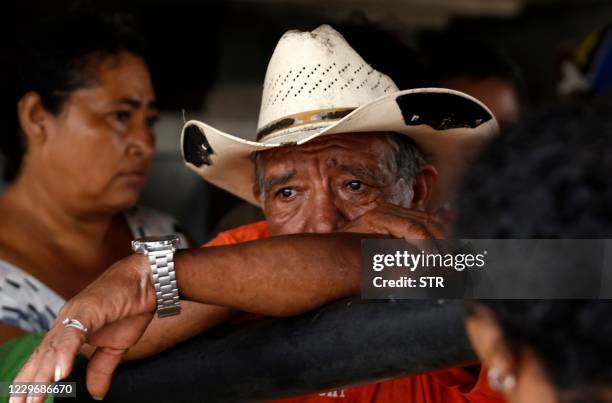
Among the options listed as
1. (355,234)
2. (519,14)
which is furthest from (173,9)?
(355,234)

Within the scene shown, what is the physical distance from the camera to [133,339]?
1.43 meters

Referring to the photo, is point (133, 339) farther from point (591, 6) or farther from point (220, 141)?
point (591, 6)

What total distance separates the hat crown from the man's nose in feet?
0.54

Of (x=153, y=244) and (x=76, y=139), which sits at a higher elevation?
(x=76, y=139)

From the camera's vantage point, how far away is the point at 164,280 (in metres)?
1.40

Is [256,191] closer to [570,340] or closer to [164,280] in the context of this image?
[164,280]

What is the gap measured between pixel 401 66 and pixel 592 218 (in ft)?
4.39

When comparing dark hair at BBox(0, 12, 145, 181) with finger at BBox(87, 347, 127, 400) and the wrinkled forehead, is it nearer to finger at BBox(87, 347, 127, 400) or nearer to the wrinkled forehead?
the wrinkled forehead

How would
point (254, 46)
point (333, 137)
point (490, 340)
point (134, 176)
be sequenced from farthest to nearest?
point (254, 46)
point (134, 176)
point (333, 137)
point (490, 340)

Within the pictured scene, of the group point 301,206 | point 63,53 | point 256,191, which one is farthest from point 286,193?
point 63,53

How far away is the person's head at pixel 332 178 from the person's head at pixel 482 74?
1.65m

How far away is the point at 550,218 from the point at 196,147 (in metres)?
1.42

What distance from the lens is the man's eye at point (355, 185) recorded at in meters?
1.94

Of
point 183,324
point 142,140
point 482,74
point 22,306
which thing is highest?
point 482,74
